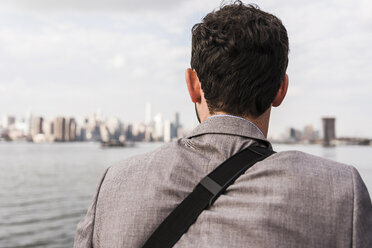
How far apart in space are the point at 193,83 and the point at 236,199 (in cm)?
59

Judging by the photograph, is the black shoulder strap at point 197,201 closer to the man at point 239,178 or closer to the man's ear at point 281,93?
the man at point 239,178

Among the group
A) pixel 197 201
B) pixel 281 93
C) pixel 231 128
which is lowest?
pixel 197 201

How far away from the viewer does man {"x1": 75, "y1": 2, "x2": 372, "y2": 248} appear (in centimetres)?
121

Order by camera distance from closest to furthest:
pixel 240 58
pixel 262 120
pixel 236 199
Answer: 1. pixel 236 199
2. pixel 240 58
3. pixel 262 120

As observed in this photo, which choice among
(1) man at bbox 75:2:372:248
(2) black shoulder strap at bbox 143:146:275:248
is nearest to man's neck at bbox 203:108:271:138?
(1) man at bbox 75:2:372:248

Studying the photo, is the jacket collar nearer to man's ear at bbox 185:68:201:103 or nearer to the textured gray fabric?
the textured gray fabric

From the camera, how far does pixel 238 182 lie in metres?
1.33

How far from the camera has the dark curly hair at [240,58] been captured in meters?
1.47

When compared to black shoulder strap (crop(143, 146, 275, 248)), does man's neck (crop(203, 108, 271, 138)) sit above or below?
above

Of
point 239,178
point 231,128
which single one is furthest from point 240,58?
point 239,178

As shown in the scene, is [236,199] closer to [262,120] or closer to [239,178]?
[239,178]

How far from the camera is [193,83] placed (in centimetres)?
166

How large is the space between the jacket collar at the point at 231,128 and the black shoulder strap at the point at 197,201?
119mm

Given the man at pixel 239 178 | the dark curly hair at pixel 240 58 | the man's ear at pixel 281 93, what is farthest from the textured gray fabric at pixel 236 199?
the man's ear at pixel 281 93
